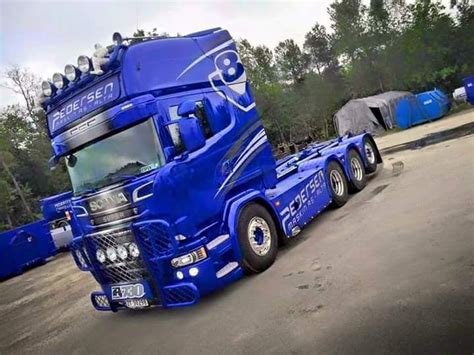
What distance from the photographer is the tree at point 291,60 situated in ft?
149

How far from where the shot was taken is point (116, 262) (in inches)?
218

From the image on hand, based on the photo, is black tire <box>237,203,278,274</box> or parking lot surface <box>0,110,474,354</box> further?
black tire <box>237,203,278,274</box>

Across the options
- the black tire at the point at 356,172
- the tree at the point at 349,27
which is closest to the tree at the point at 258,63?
the tree at the point at 349,27

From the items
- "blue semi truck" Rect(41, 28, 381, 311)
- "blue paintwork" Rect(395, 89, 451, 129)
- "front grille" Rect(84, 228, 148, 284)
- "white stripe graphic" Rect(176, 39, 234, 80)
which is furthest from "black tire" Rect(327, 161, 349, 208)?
"blue paintwork" Rect(395, 89, 451, 129)

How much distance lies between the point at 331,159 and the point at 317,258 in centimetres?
340

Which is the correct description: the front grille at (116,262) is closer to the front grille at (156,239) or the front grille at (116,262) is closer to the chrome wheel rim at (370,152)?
the front grille at (156,239)

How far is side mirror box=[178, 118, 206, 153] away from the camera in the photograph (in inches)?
204

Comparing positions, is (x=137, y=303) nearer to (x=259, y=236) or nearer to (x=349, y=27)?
(x=259, y=236)

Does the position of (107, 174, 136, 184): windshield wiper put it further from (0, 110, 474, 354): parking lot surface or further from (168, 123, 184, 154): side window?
(0, 110, 474, 354): parking lot surface

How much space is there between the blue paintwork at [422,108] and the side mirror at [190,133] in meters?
20.7

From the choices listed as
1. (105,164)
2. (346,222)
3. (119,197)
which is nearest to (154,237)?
(119,197)

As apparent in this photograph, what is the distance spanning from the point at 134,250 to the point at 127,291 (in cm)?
66

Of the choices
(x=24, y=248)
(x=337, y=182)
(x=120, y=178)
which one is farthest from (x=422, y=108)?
(x=120, y=178)

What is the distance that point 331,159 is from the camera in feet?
29.4
